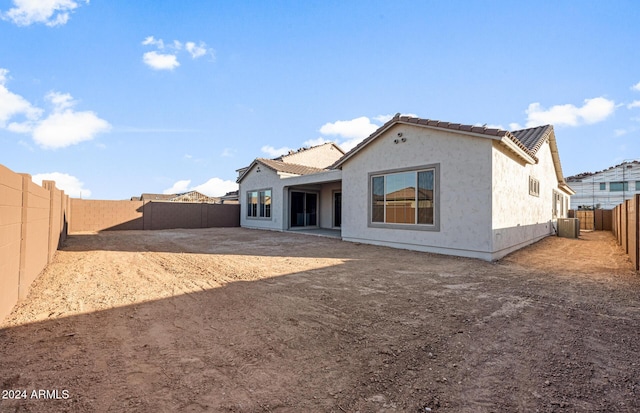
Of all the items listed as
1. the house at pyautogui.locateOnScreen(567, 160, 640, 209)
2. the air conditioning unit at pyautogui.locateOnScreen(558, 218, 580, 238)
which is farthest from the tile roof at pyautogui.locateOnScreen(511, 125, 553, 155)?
the house at pyautogui.locateOnScreen(567, 160, 640, 209)

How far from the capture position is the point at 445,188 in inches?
374

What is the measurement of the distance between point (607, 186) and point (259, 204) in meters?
41.6

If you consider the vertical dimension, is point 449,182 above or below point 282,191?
below

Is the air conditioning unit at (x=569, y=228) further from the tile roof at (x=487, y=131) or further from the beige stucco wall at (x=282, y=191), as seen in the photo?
the beige stucco wall at (x=282, y=191)

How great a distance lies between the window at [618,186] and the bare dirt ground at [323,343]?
133ft

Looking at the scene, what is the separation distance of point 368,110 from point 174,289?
37.0 feet

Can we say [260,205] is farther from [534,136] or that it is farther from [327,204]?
[534,136]

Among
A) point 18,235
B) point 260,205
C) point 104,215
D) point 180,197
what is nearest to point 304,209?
point 260,205

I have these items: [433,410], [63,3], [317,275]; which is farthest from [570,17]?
[63,3]

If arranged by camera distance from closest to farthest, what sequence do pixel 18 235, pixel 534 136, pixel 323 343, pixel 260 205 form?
pixel 323 343 → pixel 18 235 → pixel 534 136 → pixel 260 205

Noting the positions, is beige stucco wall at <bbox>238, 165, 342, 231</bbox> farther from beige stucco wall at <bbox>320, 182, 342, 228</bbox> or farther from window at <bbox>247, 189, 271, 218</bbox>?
window at <bbox>247, 189, 271, 218</bbox>

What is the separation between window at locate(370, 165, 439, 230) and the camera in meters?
9.90

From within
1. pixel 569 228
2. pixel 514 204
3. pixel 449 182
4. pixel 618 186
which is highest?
pixel 618 186

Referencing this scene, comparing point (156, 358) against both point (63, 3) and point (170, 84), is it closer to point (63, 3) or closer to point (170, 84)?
point (63, 3)
